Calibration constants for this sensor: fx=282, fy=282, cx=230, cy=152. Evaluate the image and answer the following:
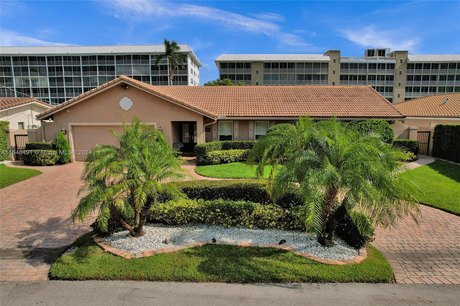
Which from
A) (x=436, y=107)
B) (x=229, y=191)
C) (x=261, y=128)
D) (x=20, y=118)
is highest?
(x=436, y=107)

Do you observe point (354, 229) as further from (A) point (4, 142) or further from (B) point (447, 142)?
(A) point (4, 142)

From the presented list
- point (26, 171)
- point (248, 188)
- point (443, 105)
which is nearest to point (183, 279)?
point (248, 188)

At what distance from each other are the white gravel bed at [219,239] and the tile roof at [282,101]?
12.4 metres

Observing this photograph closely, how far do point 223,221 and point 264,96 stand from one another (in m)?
18.9

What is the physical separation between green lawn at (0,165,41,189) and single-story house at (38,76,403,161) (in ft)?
11.5

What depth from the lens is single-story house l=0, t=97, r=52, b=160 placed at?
2041 centimetres

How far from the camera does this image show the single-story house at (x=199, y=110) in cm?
1920

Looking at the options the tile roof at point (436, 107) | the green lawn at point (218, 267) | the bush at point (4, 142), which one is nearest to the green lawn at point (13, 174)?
the bush at point (4, 142)

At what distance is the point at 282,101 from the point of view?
24000mm

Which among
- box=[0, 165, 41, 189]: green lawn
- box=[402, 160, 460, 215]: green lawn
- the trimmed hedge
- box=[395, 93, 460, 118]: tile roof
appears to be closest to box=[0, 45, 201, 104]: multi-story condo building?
box=[395, 93, 460, 118]: tile roof

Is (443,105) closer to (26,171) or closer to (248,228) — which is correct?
(248,228)

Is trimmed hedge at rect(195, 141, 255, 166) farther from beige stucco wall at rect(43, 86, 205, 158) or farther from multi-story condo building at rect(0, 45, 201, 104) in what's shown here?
multi-story condo building at rect(0, 45, 201, 104)

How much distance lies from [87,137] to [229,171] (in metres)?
11.1

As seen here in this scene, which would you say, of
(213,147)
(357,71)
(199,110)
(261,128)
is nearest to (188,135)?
(199,110)
